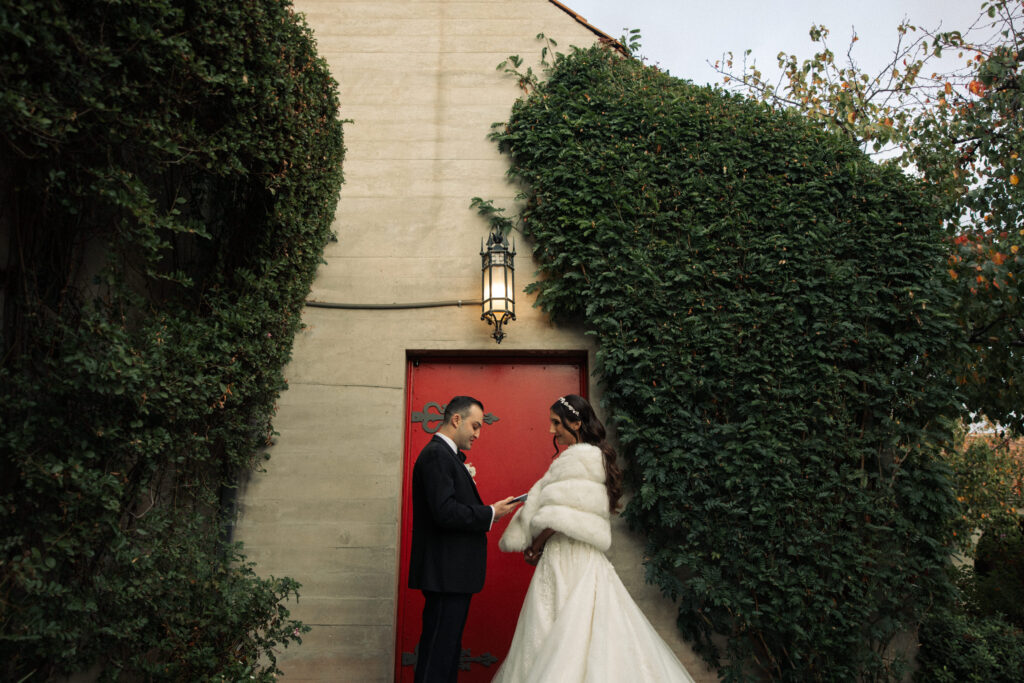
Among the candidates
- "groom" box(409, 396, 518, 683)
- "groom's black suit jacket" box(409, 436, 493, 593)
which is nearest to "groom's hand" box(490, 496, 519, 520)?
"groom" box(409, 396, 518, 683)

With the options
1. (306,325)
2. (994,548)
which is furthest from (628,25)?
(994,548)

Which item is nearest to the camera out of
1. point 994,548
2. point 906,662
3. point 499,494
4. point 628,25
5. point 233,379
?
Answer: point 233,379

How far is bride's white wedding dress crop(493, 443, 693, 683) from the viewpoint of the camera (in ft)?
11.0

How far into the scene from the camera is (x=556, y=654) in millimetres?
3324

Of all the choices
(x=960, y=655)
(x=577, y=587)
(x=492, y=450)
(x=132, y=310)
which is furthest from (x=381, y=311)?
(x=960, y=655)

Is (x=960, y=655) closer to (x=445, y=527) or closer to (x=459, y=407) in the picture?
(x=445, y=527)

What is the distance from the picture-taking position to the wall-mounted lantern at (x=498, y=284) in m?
5.21

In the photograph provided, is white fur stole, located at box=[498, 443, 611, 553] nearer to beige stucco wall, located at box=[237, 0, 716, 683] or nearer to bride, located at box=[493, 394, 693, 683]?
bride, located at box=[493, 394, 693, 683]

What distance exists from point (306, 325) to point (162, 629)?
241cm

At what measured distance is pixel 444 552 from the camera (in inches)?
151

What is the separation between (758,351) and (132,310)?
13.2ft

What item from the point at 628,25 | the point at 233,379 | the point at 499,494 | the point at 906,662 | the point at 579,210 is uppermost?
the point at 628,25

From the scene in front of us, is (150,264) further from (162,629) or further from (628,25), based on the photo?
(628,25)

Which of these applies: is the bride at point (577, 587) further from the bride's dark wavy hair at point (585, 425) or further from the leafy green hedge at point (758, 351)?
the leafy green hedge at point (758, 351)
